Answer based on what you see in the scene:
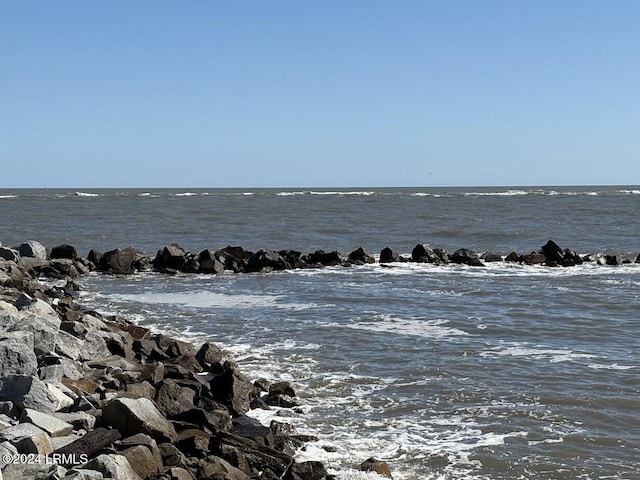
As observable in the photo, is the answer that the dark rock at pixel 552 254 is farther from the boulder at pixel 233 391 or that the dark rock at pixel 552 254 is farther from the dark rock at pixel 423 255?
the boulder at pixel 233 391

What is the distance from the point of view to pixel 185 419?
8453mm

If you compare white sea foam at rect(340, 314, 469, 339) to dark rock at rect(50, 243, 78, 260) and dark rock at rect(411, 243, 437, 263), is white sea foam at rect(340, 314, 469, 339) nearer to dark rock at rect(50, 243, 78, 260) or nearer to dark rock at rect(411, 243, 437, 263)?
dark rock at rect(411, 243, 437, 263)

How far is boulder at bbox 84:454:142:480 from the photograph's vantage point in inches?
239

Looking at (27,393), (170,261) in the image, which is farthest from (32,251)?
(27,393)

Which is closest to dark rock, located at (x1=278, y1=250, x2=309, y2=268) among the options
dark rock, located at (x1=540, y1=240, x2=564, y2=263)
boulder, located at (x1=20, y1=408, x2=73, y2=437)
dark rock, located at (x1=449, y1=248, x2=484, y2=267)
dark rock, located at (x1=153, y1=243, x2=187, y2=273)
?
dark rock, located at (x1=153, y1=243, x2=187, y2=273)

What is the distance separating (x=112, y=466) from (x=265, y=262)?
1963 centimetres

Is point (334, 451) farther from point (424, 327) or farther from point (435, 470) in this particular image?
point (424, 327)

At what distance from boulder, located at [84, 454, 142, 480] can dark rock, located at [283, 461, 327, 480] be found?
63.1 inches

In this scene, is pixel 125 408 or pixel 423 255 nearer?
pixel 125 408

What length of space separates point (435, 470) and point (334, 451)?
109cm

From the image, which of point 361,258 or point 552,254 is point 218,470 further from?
point 552,254

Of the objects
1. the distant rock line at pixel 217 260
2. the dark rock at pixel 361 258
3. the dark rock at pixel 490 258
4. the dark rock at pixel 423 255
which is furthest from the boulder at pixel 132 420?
the dark rock at pixel 490 258

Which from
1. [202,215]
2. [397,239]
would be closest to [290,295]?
[397,239]

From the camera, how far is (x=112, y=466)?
6.11m
